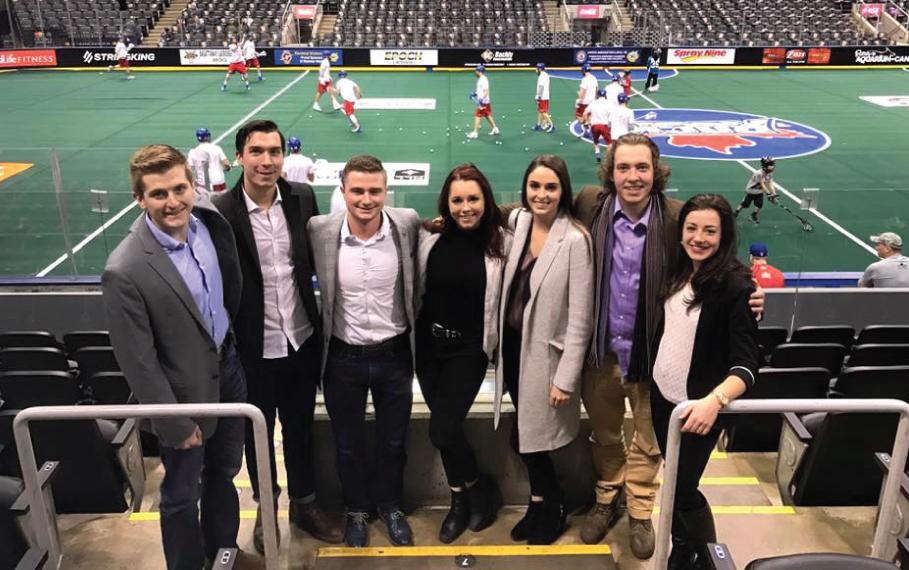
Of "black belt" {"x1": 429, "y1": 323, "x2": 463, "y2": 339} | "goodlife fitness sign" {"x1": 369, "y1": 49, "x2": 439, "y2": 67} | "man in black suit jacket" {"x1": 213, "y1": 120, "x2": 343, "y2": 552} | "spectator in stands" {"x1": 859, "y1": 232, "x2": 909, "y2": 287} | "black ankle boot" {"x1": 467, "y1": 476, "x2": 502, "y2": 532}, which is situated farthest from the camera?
"goodlife fitness sign" {"x1": 369, "y1": 49, "x2": 439, "y2": 67}

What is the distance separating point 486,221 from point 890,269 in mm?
6460

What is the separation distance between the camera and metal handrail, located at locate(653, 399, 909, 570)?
9.45ft

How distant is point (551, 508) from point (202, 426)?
1.76m

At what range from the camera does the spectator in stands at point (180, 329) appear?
116 inches

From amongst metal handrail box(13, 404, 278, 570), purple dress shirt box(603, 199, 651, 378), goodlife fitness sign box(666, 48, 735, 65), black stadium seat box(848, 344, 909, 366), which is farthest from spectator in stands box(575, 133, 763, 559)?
goodlife fitness sign box(666, 48, 735, 65)

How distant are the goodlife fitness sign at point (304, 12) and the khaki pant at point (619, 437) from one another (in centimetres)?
3510

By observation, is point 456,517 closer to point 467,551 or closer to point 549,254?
point 467,551


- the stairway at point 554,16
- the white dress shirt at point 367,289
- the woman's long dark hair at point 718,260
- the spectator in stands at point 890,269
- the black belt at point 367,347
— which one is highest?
the stairway at point 554,16

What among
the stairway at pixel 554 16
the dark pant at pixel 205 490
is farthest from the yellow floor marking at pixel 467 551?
the stairway at pixel 554 16

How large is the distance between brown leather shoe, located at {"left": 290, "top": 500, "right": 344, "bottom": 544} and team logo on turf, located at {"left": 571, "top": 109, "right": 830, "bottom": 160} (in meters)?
14.2

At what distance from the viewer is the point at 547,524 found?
3.86m

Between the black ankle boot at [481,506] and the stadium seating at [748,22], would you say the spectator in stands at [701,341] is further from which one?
the stadium seating at [748,22]

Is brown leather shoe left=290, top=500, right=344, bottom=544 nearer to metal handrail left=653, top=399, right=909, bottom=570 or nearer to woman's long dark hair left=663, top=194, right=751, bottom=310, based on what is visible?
metal handrail left=653, top=399, right=909, bottom=570

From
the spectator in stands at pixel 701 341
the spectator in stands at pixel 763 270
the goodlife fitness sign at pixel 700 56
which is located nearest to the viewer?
the spectator in stands at pixel 701 341
